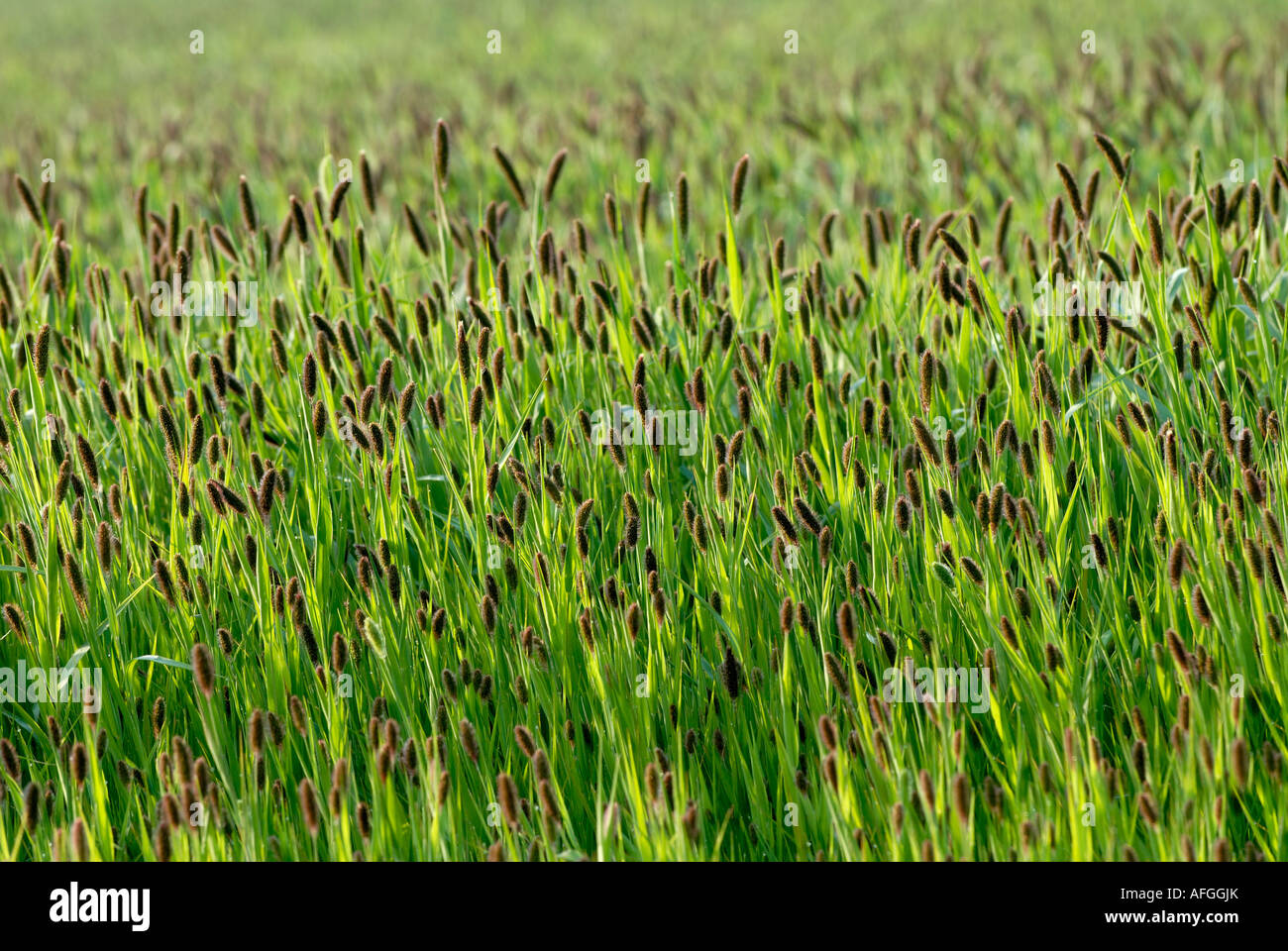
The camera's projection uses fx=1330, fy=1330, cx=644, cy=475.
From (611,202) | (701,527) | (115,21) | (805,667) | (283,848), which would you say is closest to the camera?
(283,848)

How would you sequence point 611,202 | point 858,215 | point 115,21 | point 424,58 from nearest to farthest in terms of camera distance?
point 611,202 → point 858,215 → point 424,58 → point 115,21

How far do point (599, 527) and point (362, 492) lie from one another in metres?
0.61

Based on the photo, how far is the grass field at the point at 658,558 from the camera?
2500mm

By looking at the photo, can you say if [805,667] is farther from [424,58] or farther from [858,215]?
[424,58]

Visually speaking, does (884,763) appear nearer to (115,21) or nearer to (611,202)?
(611,202)

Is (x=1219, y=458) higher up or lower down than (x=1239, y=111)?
lower down

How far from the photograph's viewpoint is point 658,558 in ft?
A: 10.1

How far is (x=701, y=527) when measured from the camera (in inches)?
120

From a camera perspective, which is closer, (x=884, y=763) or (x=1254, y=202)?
(x=884, y=763)

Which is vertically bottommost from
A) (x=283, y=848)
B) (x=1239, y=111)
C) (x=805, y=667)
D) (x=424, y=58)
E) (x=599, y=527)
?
(x=283, y=848)

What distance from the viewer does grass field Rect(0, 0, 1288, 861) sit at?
2.50m

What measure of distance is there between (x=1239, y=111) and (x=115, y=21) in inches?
835

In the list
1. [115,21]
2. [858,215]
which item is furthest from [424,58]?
[115,21]

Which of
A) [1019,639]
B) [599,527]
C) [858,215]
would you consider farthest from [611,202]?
[858,215]
